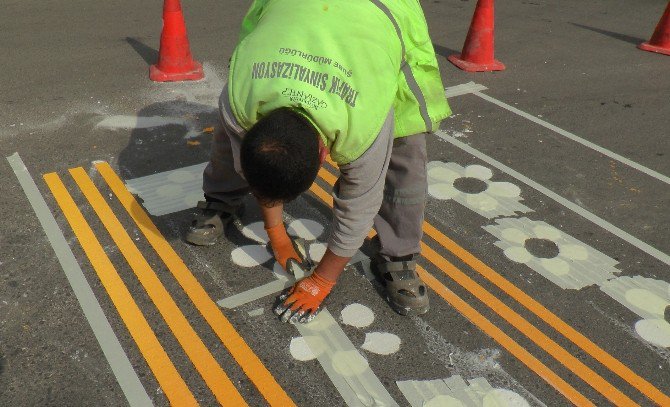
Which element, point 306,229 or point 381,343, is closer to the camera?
point 381,343

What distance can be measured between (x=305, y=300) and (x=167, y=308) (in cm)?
64

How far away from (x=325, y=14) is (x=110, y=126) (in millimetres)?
2715

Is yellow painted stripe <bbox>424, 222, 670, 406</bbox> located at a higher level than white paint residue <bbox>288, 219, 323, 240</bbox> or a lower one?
higher

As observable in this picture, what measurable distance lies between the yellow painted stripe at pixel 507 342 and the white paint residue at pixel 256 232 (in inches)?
34.0

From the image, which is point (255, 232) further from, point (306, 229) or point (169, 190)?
point (169, 190)

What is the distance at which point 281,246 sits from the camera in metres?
2.99

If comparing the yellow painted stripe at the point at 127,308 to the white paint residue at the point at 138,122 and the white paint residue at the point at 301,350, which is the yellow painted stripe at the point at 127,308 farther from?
the white paint residue at the point at 138,122

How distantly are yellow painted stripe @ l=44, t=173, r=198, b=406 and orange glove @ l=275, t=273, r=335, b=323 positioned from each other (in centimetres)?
55

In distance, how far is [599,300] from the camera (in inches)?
121

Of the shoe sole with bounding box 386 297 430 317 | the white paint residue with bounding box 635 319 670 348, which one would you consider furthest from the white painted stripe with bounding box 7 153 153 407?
the white paint residue with bounding box 635 319 670 348

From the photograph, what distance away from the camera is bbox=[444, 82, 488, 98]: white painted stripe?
531 cm

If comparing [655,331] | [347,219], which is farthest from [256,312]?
[655,331]

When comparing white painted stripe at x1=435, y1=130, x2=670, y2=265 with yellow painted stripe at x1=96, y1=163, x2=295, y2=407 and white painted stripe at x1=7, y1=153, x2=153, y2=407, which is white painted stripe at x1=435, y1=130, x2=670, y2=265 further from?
white painted stripe at x1=7, y1=153, x2=153, y2=407

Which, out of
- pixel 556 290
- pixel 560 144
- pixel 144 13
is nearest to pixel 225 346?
pixel 556 290
